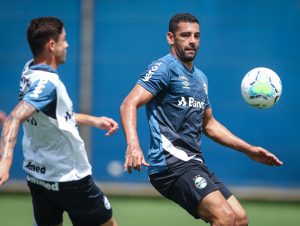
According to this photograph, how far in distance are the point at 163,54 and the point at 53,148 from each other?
Result: 4696 mm

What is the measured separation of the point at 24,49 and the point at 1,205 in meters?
2.21

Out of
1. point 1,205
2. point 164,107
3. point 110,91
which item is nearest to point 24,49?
point 110,91

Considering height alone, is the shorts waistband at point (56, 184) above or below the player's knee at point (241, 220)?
above

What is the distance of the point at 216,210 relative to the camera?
582 centimetres

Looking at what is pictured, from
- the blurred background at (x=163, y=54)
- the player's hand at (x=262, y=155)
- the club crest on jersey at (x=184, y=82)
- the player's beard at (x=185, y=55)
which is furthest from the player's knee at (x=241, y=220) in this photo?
the blurred background at (x=163, y=54)

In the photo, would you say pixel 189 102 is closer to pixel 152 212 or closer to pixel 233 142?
pixel 233 142

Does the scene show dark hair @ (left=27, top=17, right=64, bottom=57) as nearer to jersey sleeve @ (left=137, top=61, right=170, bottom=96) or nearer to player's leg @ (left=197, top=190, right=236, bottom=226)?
jersey sleeve @ (left=137, top=61, right=170, bottom=96)

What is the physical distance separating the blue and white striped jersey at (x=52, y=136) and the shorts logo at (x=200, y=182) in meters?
0.88

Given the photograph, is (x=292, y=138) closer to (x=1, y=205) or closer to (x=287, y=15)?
(x=287, y=15)

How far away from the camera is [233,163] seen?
10.2 meters

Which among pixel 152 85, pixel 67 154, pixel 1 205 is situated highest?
pixel 152 85

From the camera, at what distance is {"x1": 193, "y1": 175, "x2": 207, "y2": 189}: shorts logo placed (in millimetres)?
5969

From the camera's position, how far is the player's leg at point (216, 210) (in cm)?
579

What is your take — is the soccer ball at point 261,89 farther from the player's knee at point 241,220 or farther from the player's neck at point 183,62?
the player's knee at point 241,220
